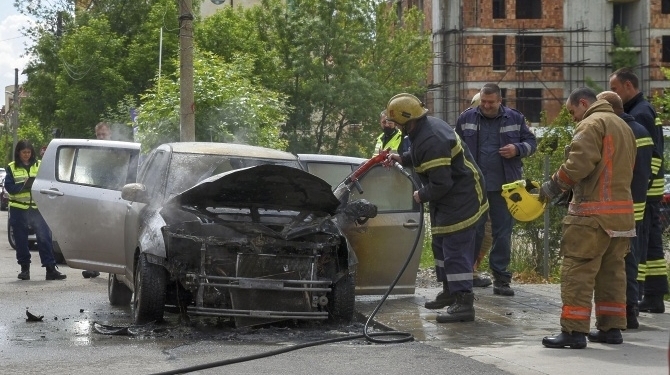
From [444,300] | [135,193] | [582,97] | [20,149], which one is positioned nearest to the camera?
[582,97]

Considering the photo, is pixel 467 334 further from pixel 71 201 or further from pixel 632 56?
pixel 632 56

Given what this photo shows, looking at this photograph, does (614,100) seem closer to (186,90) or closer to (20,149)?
(20,149)

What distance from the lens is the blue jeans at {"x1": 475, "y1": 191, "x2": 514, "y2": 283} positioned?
11.2m

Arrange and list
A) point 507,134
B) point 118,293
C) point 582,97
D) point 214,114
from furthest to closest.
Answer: point 214,114, point 118,293, point 507,134, point 582,97

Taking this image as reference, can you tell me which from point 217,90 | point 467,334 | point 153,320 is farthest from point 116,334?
point 217,90

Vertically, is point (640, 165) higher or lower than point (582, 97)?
lower

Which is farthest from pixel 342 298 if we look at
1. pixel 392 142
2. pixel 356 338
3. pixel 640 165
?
pixel 392 142

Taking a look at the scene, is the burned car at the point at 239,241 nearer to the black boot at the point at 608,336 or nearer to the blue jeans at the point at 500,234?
the blue jeans at the point at 500,234

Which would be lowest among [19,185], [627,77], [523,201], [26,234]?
[26,234]

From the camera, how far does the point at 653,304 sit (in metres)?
9.91

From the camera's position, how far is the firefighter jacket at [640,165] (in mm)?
8883

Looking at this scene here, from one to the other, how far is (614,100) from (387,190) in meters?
2.57

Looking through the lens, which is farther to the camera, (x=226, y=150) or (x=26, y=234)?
(x=26, y=234)

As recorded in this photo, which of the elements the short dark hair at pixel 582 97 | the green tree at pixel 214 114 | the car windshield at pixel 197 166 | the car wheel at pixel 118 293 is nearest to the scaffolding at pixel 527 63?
the green tree at pixel 214 114
